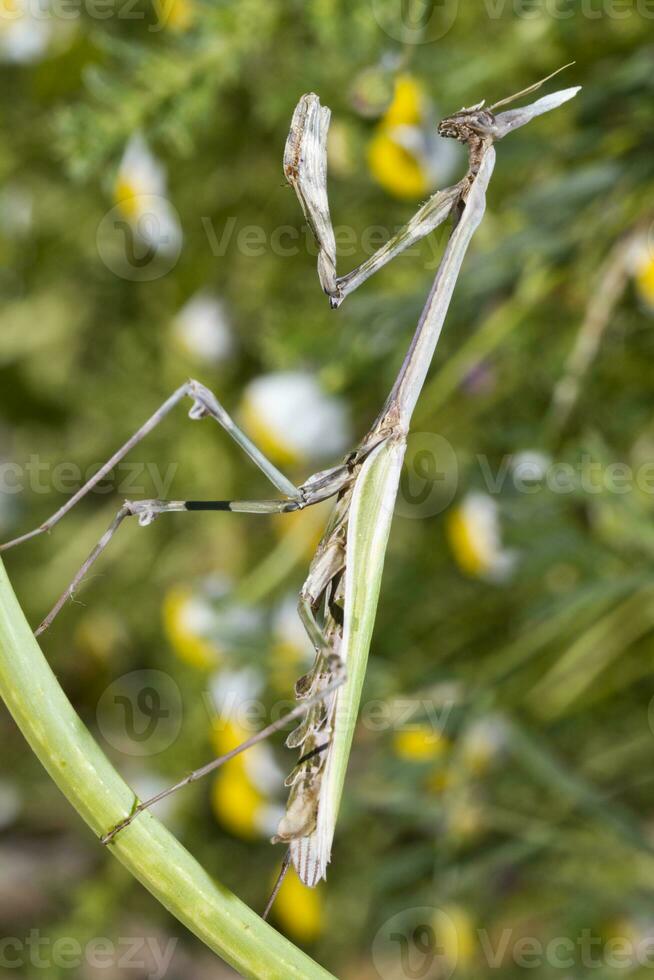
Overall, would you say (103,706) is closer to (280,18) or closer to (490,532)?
(490,532)

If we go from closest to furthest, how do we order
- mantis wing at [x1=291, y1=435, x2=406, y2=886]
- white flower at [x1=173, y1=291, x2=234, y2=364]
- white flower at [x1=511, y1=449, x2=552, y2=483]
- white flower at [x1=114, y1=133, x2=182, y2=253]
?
1. mantis wing at [x1=291, y1=435, x2=406, y2=886]
2. white flower at [x1=511, y1=449, x2=552, y2=483]
3. white flower at [x1=114, y1=133, x2=182, y2=253]
4. white flower at [x1=173, y1=291, x2=234, y2=364]

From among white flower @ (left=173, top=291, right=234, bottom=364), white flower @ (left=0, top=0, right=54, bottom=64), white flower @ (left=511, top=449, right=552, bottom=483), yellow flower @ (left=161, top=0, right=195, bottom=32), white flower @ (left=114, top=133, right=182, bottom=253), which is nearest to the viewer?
yellow flower @ (left=161, top=0, right=195, bottom=32)

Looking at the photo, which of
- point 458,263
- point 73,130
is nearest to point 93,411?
point 73,130

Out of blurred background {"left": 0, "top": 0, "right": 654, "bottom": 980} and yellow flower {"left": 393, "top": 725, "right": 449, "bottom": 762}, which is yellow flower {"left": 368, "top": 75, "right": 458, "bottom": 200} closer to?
blurred background {"left": 0, "top": 0, "right": 654, "bottom": 980}

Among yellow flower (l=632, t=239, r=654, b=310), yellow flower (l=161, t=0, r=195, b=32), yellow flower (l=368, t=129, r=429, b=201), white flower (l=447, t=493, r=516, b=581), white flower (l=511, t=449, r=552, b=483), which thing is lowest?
white flower (l=447, t=493, r=516, b=581)

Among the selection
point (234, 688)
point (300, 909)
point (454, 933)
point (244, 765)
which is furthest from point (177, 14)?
point (454, 933)

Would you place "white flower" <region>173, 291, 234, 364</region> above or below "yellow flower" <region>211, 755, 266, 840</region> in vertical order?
above

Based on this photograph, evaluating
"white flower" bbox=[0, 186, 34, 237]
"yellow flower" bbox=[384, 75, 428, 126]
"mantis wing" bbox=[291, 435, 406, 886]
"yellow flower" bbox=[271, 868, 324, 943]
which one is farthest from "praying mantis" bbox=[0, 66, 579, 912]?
"white flower" bbox=[0, 186, 34, 237]

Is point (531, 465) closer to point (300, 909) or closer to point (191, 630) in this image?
point (191, 630)
